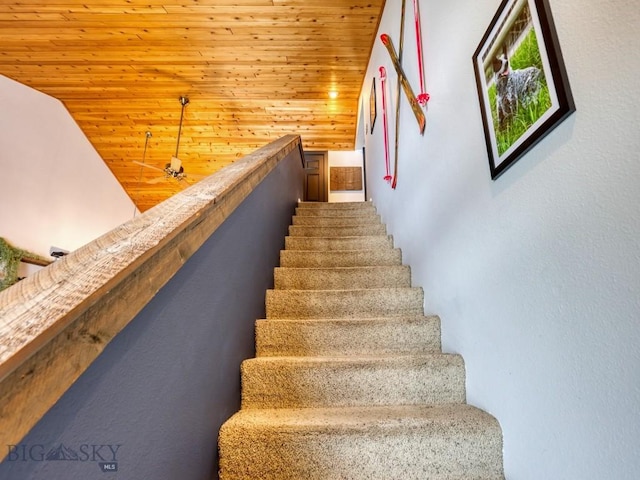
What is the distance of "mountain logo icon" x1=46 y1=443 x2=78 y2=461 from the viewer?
16.3 inches

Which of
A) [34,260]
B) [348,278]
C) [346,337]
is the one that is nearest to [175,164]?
[34,260]

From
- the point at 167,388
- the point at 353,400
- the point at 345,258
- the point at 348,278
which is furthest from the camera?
the point at 345,258

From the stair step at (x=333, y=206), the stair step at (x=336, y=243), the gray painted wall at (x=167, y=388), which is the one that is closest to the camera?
the gray painted wall at (x=167, y=388)

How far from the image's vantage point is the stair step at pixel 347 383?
4.17 ft

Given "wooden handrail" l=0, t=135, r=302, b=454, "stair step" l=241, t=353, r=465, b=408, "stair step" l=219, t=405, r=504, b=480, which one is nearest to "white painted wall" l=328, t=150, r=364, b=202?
"stair step" l=241, t=353, r=465, b=408

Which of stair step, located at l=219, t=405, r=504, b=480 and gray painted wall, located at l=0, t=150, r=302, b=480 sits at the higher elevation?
gray painted wall, located at l=0, t=150, r=302, b=480

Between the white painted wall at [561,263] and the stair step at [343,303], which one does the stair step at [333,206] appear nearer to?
the stair step at [343,303]

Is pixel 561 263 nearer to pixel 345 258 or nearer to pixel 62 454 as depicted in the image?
pixel 62 454

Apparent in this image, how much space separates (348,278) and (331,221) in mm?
1200

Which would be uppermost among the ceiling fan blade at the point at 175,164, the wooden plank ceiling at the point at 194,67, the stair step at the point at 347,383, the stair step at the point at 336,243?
the wooden plank ceiling at the point at 194,67

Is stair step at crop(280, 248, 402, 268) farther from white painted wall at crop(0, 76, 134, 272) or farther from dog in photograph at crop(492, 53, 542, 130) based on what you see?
white painted wall at crop(0, 76, 134, 272)

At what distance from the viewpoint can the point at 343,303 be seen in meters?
1.79

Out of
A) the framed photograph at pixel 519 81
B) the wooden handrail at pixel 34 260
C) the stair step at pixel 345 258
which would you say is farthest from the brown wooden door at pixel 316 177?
the framed photograph at pixel 519 81

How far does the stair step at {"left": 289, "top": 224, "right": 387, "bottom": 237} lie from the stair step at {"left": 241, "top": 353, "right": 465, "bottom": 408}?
1675 mm
